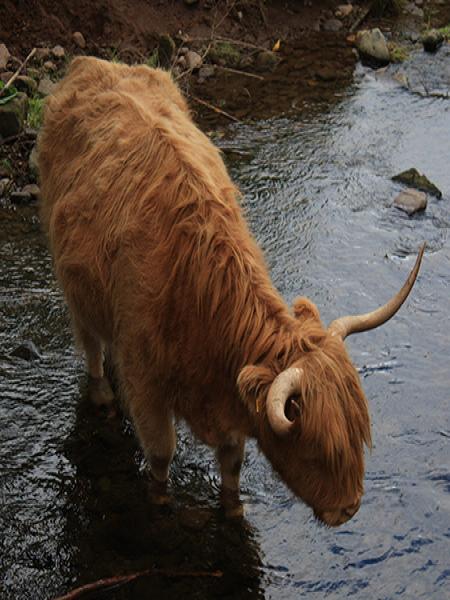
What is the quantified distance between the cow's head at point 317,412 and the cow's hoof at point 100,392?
7.27ft

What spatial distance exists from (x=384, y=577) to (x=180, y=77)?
761cm

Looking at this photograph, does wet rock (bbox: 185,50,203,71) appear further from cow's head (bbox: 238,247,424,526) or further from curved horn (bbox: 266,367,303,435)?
curved horn (bbox: 266,367,303,435)

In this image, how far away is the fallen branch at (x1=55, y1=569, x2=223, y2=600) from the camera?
4.69m

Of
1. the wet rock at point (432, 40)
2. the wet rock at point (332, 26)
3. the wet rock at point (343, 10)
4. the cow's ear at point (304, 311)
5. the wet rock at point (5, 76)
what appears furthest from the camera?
the wet rock at point (343, 10)

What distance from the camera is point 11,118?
9.10 meters

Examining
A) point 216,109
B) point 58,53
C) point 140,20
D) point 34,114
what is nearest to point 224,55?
point 140,20

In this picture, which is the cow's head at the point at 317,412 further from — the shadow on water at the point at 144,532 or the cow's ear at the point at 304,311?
the shadow on water at the point at 144,532

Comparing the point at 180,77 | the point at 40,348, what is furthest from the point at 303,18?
the point at 40,348

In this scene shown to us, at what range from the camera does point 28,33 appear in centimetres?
1110

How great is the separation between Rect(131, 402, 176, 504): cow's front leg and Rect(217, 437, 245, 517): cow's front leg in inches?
11.8

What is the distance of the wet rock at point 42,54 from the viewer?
10711 millimetres

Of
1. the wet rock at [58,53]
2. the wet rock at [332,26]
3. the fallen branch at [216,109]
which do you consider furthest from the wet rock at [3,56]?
the wet rock at [332,26]

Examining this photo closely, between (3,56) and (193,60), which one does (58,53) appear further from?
(193,60)

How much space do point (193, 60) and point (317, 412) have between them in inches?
340
